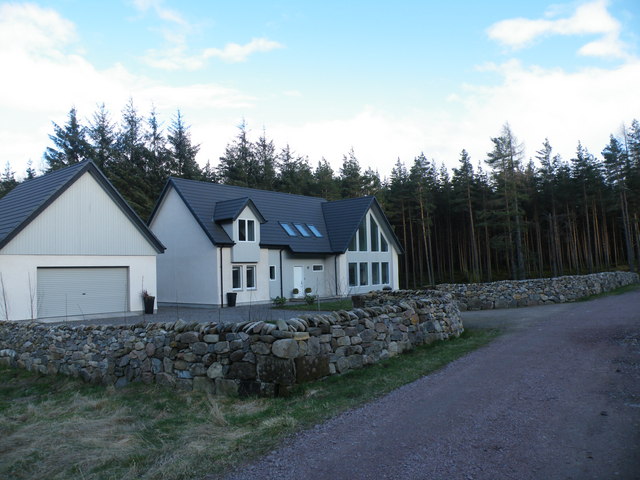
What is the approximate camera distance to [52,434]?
22.1ft

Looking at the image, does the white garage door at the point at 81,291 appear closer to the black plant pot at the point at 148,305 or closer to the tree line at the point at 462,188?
the black plant pot at the point at 148,305

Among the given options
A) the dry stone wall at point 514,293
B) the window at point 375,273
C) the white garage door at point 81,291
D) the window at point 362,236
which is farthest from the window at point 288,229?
the dry stone wall at point 514,293

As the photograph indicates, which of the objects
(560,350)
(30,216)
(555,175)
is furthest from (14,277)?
(555,175)

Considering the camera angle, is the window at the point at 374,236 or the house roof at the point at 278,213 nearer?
the house roof at the point at 278,213

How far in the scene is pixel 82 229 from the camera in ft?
67.6

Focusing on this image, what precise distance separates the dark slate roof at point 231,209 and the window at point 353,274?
821 cm

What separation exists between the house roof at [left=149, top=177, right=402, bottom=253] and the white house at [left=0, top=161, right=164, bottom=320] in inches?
166

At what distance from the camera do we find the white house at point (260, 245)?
25719mm

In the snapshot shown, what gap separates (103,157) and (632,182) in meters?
47.0

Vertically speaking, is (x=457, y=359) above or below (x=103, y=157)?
below

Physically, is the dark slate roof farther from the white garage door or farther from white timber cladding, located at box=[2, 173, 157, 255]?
the white garage door

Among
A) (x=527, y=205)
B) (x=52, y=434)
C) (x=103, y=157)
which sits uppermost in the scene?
(x=103, y=157)

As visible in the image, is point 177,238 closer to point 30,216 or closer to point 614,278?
point 30,216

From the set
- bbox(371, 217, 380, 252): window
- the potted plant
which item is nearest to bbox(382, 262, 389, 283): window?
bbox(371, 217, 380, 252): window
